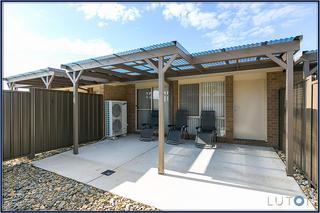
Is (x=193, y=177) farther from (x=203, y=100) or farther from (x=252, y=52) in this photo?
(x=203, y=100)

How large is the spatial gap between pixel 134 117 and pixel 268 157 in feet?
17.6

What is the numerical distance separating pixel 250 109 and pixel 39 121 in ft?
21.7

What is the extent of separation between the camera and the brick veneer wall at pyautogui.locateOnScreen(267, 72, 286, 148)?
4945 millimetres

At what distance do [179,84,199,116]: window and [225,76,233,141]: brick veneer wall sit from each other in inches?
43.6

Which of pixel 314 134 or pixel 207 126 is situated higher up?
pixel 314 134

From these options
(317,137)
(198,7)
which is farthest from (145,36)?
(317,137)

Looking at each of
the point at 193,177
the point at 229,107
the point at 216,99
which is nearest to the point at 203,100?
the point at 216,99

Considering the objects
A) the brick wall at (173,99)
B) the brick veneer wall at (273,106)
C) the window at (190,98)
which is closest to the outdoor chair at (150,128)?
the brick wall at (173,99)

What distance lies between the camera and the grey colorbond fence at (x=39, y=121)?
3.83 meters

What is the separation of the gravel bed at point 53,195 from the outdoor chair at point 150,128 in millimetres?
3347

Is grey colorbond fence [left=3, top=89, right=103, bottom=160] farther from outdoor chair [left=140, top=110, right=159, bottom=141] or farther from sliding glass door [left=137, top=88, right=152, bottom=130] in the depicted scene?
sliding glass door [left=137, top=88, right=152, bottom=130]

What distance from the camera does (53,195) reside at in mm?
2477

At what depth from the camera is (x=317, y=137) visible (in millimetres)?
2381

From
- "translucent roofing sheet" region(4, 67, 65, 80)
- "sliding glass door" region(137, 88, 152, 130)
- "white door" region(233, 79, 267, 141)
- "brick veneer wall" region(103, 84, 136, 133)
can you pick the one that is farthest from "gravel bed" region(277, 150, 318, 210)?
"translucent roofing sheet" region(4, 67, 65, 80)
